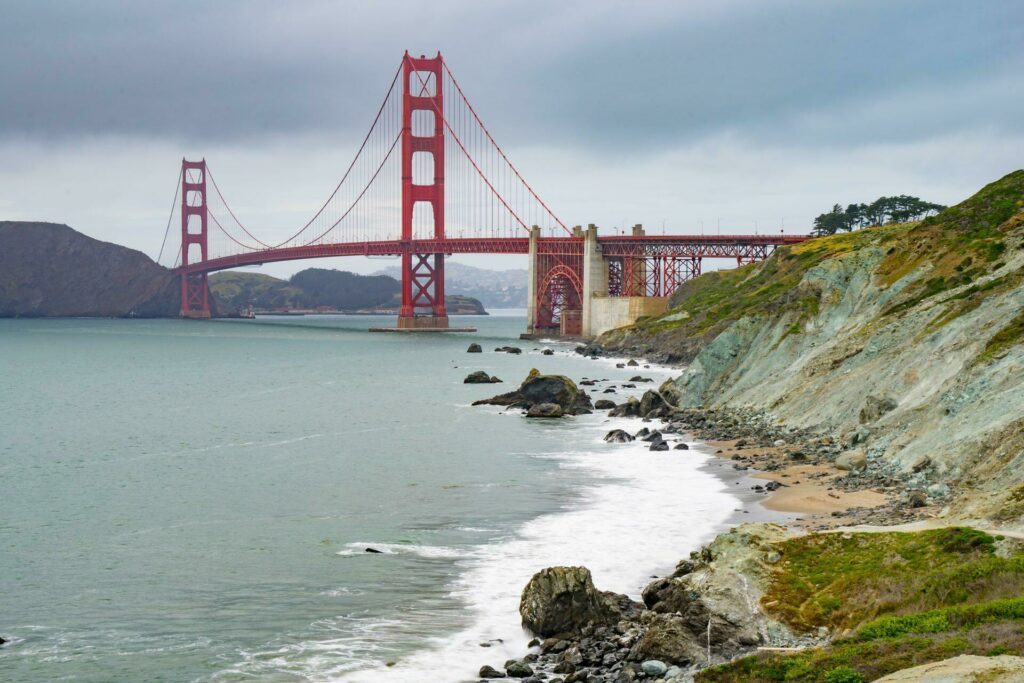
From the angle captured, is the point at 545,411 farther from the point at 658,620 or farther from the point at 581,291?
the point at 581,291

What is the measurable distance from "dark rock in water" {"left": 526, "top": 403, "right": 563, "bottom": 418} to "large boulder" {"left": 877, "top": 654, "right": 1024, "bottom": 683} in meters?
43.7

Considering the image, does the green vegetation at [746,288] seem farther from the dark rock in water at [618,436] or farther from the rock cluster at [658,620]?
the rock cluster at [658,620]

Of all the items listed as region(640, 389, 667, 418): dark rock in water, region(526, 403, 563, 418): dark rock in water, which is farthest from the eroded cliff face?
region(526, 403, 563, 418): dark rock in water

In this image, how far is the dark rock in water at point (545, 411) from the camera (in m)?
57.1

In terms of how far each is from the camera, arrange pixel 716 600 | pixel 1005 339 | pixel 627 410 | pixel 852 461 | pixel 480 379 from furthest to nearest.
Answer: pixel 480 379 < pixel 627 410 < pixel 1005 339 < pixel 852 461 < pixel 716 600

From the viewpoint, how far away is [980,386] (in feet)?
106

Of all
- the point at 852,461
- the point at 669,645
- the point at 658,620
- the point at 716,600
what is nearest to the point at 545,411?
the point at 852,461

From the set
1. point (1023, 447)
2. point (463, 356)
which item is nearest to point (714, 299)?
point (463, 356)

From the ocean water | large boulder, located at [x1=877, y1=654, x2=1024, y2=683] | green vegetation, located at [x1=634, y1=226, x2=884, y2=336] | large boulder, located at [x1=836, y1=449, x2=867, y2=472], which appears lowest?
the ocean water

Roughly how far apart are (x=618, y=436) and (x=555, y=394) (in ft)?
41.4

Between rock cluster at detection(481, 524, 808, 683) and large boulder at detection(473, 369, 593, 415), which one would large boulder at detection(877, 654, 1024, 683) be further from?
large boulder at detection(473, 369, 593, 415)

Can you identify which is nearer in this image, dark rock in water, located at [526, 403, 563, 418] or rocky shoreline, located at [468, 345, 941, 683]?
rocky shoreline, located at [468, 345, 941, 683]

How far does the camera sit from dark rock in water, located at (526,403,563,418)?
57062 mm

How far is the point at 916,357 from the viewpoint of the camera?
132 ft
